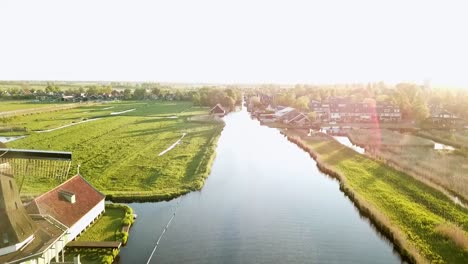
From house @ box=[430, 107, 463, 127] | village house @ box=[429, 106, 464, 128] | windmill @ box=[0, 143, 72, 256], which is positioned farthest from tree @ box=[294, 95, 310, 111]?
windmill @ box=[0, 143, 72, 256]

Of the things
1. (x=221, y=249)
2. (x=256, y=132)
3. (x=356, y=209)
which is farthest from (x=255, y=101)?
(x=221, y=249)

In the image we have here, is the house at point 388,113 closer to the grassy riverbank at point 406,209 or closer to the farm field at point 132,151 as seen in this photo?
the farm field at point 132,151

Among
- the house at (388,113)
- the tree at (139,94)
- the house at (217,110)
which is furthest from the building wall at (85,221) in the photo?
the tree at (139,94)

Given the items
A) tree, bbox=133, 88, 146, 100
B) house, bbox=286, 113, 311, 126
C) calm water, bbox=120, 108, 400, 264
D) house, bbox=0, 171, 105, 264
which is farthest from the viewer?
tree, bbox=133, 88, 146, 100

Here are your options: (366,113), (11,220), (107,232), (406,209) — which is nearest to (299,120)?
(366,113)

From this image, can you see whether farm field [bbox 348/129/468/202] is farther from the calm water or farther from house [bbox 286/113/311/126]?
house [bbox 286/113/311/126]

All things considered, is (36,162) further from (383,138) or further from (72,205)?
(383,138)

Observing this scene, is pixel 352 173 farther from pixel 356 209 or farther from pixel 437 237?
pixel 437 237
